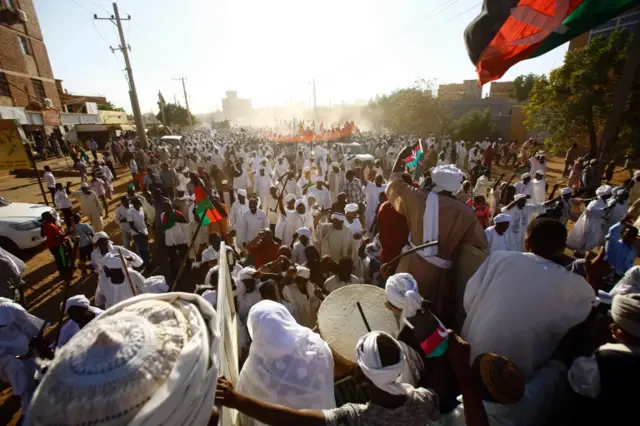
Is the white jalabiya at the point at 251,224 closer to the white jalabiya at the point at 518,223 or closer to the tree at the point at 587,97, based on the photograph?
the white jalabiya at the point at 518,223

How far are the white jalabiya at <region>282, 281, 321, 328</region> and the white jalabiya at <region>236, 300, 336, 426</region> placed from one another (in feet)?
6.32

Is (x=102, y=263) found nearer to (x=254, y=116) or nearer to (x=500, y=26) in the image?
(x=500, y=26)

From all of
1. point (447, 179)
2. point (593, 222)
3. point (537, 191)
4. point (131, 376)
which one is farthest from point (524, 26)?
point (537, 191)

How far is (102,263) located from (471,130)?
101 ft

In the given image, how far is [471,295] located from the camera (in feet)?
7.64

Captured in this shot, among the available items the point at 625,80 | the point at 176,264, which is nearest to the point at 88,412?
the point at 176,264

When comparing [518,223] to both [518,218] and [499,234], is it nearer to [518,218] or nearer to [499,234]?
[518,218]

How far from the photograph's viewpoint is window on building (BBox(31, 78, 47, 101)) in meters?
24.9

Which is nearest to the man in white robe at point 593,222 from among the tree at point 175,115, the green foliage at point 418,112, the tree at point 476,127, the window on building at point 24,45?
the tree at point 476,127

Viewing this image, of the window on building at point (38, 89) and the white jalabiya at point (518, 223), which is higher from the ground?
the window on building at point (38, 89)

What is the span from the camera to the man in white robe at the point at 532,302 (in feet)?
6.43

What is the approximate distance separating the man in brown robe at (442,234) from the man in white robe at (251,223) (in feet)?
13.4

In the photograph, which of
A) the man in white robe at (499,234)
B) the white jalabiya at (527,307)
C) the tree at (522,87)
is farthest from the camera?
the tree at (522,87)

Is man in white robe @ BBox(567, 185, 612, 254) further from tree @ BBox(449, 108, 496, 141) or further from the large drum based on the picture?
tree @ BBox(449, 108, 496, 141)
